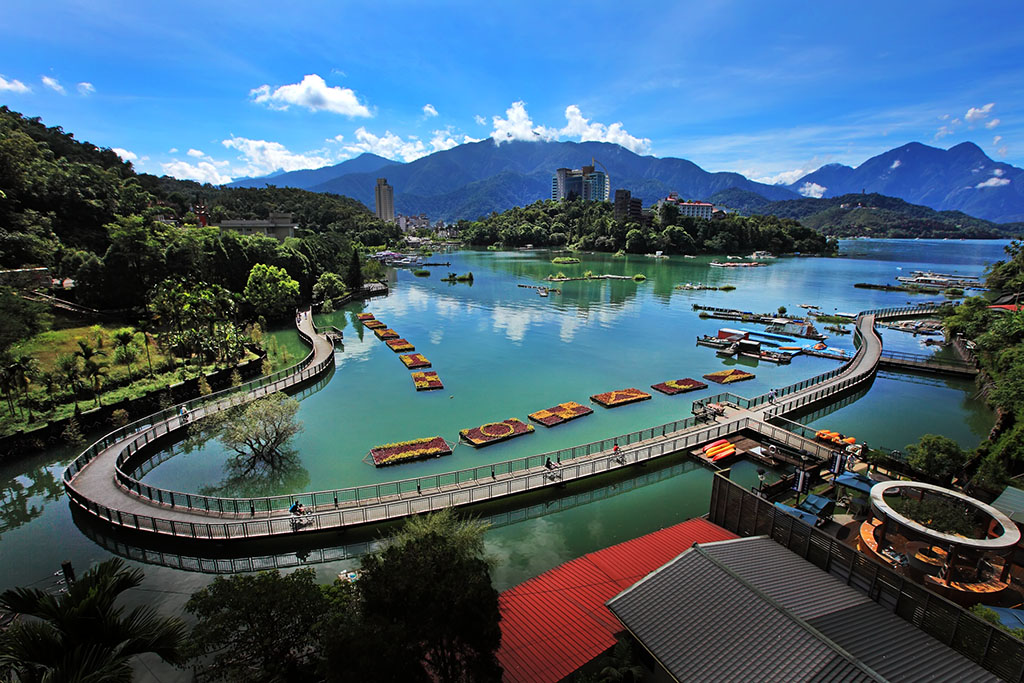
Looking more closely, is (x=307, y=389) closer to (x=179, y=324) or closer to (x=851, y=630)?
(x=179, y=324)

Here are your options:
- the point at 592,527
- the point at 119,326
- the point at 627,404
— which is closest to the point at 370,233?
the point at 119,326

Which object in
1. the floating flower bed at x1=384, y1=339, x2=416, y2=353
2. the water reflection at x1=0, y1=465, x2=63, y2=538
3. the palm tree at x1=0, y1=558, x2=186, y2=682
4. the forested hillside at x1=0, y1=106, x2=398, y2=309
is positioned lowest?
the water reflection at x1=0, y1=465, x2=63, y2=538

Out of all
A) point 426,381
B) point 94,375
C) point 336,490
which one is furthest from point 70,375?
point 426,381

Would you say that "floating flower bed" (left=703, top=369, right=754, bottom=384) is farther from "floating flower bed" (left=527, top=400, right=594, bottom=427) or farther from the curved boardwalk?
"floating flower bed" (left=527, top=400, right=594, bottom=427)

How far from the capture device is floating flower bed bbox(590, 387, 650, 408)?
3400 centimetres

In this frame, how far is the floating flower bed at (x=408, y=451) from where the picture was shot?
1021 inches

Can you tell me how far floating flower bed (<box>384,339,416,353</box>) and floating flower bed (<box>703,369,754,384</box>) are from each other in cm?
2878

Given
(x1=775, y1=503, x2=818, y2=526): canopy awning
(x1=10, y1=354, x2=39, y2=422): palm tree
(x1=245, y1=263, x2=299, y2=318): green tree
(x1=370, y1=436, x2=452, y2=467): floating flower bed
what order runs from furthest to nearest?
(x1=245, y1=263, x2=299, y2=318): green tree < (x1=10, y1=354, x2=39, y2=422): palm tree < (x1=370, y1=436, x2=452, y2=467): floating flower bed < (x1=775, y1=503, x2=818, y2=526): canopy awning

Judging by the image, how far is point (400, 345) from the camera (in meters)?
A: 49.3

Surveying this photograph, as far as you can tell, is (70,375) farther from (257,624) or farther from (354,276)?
(354,276)

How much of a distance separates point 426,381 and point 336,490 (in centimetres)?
1836

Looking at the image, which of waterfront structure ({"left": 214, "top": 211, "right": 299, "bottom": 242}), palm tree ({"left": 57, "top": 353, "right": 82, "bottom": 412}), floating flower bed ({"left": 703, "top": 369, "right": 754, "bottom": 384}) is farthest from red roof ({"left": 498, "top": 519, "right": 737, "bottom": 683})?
waterfront structure ({"left": 214, "top": 211, "right": 299, "bottom": 242})

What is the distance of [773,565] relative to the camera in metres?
12.5

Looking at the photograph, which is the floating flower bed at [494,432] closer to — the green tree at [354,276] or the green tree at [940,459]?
the green tree at [940,459]
